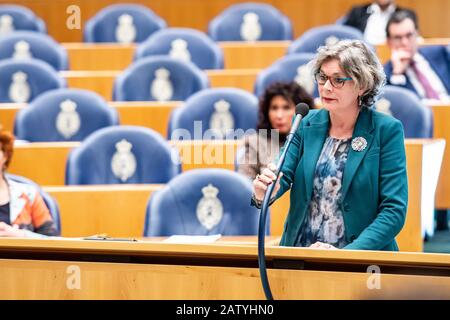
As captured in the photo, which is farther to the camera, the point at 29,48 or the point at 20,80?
the point at 29,48

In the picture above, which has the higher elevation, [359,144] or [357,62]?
[357,62]

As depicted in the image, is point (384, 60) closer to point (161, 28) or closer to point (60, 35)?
point (161, 28)

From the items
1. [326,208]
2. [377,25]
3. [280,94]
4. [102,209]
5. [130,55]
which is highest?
[377,25]

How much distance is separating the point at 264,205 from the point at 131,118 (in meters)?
1.86

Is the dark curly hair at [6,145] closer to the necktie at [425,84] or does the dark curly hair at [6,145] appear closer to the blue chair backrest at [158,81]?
the blue chair backrest at [158,81]

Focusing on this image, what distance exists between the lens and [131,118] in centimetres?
301

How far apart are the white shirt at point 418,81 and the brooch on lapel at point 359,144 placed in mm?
1537

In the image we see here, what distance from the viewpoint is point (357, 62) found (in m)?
1.39

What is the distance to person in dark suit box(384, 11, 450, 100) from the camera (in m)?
2.92

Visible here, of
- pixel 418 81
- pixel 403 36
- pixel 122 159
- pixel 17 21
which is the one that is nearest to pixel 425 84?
pixel 418 81

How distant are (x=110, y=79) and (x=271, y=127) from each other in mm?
1207

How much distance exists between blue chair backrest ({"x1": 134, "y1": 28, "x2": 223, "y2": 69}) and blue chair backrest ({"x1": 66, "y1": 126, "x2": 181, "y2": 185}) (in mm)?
1158

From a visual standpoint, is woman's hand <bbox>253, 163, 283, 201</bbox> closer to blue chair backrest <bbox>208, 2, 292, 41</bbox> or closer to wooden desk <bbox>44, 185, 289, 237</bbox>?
wooden desk <bbox>44, 185, 289, 237</bbox>

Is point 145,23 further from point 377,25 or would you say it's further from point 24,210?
point 24,210
